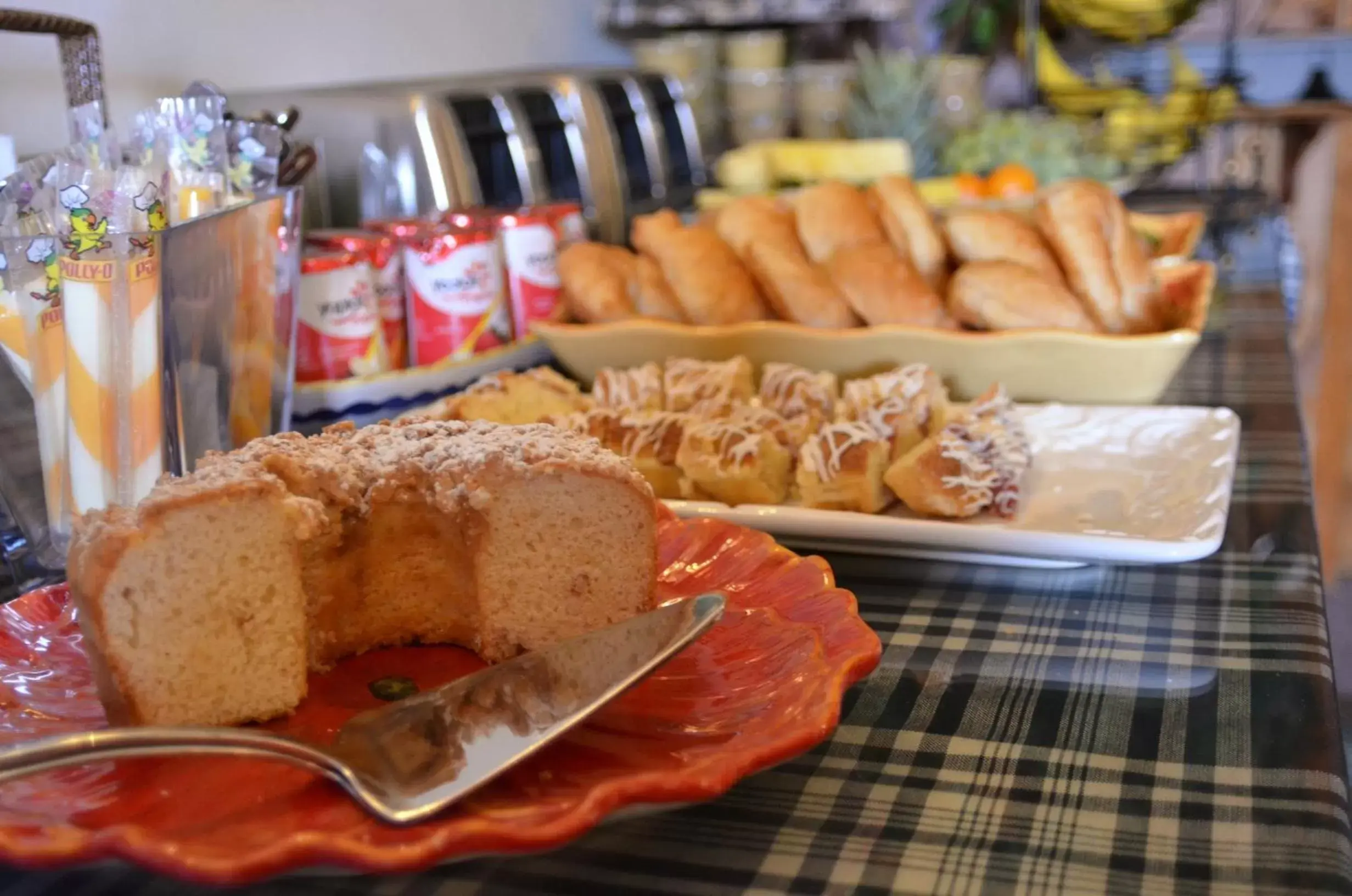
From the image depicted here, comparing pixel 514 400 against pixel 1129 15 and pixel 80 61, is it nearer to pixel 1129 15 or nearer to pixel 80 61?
pixel 80 61

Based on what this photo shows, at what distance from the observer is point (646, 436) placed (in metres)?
0.96

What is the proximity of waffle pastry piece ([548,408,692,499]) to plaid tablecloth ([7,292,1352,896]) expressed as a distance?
17 cm

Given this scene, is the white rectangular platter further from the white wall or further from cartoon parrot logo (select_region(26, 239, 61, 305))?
the white wall

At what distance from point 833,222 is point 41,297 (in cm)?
82

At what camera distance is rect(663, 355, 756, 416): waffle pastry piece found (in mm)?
1036

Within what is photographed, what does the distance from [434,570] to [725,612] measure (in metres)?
0.17

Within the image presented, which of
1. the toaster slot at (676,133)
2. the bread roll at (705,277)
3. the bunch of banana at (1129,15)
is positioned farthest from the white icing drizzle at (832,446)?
the bunch of banana at (1129,15)

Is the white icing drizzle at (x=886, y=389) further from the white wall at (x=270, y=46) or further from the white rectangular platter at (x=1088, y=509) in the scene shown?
the white wall at (x=270, y=46)

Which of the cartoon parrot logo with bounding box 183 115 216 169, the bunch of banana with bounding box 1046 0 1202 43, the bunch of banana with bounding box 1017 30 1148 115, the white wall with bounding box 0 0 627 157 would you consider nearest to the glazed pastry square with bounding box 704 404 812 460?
the cartoon parrot logo with bounding box 183 115 216 169

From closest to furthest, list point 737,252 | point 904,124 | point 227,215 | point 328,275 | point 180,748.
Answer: point 180,748, point 227,215, point 328,275, point 737,252, point 904,124

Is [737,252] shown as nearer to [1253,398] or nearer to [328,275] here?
[328,275]

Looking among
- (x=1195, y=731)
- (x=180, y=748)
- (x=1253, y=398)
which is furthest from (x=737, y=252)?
(x=180, y=748)

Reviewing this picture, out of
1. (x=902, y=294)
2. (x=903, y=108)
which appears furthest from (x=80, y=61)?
(x=903, y=108)

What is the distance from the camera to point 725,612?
0.70m
